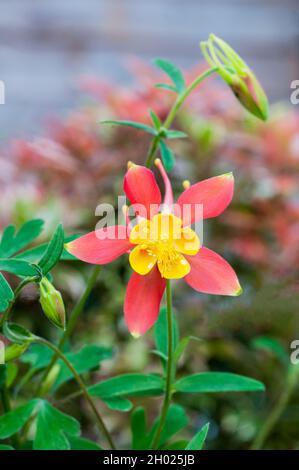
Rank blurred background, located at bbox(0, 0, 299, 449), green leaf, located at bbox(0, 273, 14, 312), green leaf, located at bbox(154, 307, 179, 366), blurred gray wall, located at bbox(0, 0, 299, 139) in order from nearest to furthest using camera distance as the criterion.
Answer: green leaf, located at bbox(0, 273, 14, 312) < green leaf, located at bbox(154, 307, 179, 366) < blurred background, located at bbox(0, 0, 299, 449) < blurred gray wall, located at bbox(0, 0, 299, 139)

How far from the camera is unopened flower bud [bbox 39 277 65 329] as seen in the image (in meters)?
0.42

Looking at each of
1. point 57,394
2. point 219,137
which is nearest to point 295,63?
point 219,137

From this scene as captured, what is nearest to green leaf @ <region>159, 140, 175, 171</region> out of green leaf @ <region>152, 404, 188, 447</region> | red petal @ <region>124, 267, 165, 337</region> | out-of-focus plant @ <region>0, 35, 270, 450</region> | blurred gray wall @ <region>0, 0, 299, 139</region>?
out-of-focus plant @ <region>0, 35, 270, 450</region>

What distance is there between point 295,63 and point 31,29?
100 cm

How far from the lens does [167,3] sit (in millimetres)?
2447

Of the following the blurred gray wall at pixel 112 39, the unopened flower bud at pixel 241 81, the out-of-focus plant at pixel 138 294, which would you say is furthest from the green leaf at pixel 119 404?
the blurred gray wall at pixel 112 39

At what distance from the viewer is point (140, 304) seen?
0.44m

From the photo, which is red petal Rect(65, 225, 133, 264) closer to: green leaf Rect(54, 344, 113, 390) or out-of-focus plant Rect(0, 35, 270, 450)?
out-of-focus plant Rect(0, 35, 270, 450)

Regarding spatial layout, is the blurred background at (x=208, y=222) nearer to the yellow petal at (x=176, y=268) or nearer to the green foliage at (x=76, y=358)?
the green foliage at (x=76, y=358)

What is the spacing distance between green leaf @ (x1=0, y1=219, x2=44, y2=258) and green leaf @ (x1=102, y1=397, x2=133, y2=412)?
0.14 metres

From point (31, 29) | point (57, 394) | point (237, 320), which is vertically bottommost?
point (57, 394)

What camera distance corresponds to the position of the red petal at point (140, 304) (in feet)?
1.44

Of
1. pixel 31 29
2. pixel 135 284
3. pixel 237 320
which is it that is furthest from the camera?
pixel 31 29

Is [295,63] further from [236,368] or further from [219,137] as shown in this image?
[236,368]
